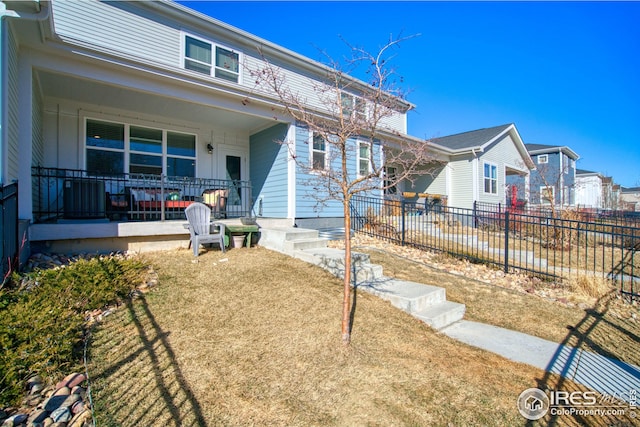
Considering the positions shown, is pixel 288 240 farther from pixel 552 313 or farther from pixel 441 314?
pixel 552 313

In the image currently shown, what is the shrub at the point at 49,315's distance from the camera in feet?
7.61

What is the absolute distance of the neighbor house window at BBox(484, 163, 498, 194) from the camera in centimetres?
1547

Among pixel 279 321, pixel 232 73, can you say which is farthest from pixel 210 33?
pixel 279 321

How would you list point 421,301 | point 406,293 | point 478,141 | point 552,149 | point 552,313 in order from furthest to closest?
1. point 552,149
2. point 478,141
3. point 552,313
4. point 406,293
5. point 421,301

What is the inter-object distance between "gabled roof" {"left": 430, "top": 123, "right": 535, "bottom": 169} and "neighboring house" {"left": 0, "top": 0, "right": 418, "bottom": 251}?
7044 mm

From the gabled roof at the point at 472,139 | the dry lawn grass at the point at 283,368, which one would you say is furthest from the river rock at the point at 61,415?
the gabled roof at the point at 472,139

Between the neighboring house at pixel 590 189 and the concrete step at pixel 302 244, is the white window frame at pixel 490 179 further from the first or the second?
the neighboring house at pixel 590 189

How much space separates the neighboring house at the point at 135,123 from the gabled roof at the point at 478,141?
277 inches

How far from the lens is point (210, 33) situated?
9109 mm

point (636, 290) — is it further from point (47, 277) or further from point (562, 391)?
point (47, 277)

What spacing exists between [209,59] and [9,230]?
24.4 ft

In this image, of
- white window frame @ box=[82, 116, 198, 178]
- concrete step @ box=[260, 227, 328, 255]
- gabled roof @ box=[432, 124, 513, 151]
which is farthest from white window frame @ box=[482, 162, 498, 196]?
white window frame @ box=[82, 116, 198, 178]

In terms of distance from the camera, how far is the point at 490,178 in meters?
15.8

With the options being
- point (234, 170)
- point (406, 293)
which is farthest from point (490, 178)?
point (406, 293)
